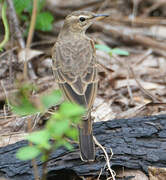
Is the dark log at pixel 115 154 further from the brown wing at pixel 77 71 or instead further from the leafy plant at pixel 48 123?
the leafy plant at pixel 48 123

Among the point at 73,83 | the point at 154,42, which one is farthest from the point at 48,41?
the point at 73,83

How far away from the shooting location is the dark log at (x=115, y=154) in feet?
13.8

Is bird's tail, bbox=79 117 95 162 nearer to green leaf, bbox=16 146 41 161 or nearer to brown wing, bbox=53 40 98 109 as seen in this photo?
brown wing, bbox=53 40 98 109

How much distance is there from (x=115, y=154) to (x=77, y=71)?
1297mm

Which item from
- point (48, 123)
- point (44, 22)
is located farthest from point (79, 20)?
point (48, 123)

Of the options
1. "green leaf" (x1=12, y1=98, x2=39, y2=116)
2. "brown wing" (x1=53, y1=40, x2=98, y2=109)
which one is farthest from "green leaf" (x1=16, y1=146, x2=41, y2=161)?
"brown wing" (x1=53, y1=40, x2=98, y2=109)

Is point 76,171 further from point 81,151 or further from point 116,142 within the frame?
point 116,142

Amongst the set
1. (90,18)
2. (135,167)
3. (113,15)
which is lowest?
(135,167)

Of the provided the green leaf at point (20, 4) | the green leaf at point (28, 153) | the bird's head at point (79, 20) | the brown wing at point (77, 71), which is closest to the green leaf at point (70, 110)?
the green leaf at point (28, 153)

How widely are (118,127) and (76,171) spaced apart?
881 millimetres

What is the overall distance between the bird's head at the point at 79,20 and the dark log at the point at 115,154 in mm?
1859

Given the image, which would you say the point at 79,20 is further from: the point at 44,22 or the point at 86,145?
the point at 86,145

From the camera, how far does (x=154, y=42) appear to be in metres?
8.53

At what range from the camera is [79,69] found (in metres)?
5.16
